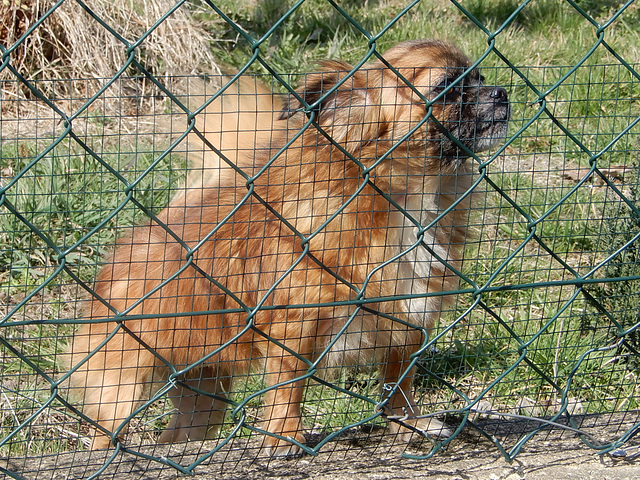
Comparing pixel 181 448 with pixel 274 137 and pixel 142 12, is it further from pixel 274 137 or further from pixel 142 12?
pixel 142 12

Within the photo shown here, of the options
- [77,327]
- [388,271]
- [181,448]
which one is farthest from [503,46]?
[181,448]

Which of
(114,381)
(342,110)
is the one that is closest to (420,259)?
(342,110)

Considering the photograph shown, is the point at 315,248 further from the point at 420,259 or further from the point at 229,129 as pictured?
the point at 229,129

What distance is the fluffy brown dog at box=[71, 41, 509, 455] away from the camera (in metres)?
2.56

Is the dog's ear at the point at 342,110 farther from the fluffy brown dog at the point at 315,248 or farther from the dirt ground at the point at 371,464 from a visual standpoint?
the dirt ground at the point at 371,464

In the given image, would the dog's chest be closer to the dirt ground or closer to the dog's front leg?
the dog's front leg

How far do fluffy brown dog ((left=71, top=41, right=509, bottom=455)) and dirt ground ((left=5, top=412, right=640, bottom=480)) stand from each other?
8.6 inches

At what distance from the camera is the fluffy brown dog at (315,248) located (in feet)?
8.40

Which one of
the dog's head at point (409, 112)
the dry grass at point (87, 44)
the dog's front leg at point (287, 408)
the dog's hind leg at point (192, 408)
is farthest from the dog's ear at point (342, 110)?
the dry grass at point (87, 44)

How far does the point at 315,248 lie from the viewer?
2600 mm

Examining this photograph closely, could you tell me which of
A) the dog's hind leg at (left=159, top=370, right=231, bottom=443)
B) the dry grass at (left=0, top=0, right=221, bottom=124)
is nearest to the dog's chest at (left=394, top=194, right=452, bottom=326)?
the dog's hind leg at (left=159, top=370, right=231, bottom=443)

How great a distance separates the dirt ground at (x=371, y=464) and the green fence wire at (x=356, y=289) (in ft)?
0.05

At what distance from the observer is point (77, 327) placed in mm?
3436

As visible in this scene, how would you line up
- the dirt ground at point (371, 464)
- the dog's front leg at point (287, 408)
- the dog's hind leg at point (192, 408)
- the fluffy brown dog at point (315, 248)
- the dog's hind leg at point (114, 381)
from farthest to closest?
the dog's hind leg at point (192, 408) < the dog's hind leg at point (114, 381) < the dog's front leg at point (287, 408) < the fluffy brown dog at point (315, 248) < the dirt ground at point (371, 464)
